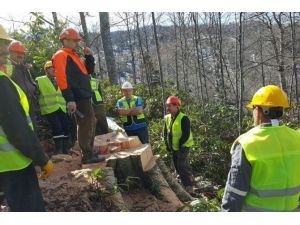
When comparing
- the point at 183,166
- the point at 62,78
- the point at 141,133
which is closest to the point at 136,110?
the point at 141,133

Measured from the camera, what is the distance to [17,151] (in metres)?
2.64

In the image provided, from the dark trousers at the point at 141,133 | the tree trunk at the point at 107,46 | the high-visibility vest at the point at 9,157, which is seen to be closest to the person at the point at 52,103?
the dark trousers at the point at 141,133

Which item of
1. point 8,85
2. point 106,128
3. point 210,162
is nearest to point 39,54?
point 106,128

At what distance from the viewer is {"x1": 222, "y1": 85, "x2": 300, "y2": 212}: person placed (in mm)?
2359

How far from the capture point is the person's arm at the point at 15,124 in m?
2.55

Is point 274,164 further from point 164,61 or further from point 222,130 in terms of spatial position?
point 164,61

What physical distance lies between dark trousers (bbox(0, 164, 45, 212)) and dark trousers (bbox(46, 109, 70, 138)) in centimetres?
351

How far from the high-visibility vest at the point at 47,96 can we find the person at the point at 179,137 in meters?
1.83

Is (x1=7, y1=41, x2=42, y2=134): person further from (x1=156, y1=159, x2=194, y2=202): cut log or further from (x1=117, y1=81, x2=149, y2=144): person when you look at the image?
(x1=156, y1=159, x2=194, y2=202): cut log

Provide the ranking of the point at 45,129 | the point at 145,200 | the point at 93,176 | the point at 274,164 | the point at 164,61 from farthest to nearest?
1. the point at 164,61
2. the point at 45,129
3. the point at 145,200
4. the point at 93,176
5. the point at 274,164

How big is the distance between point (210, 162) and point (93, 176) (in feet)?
14.1

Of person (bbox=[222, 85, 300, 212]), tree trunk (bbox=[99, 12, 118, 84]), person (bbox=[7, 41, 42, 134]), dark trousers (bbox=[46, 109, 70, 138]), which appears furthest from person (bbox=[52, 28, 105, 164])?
tree trunk (bbox=[99, 12, 118, 84])
